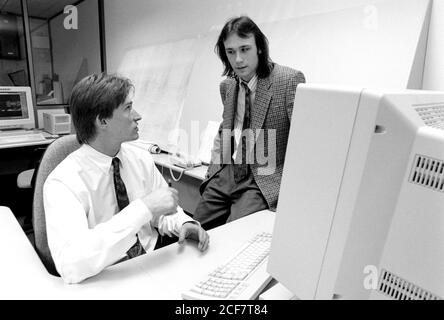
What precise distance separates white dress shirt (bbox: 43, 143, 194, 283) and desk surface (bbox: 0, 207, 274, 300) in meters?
0.04

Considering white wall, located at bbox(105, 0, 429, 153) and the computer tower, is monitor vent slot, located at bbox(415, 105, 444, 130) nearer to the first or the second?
white wall, located at bbox(105, 0, 429, 153)

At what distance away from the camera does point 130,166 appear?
1.31 metres

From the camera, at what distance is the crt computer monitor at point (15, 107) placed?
128 inches

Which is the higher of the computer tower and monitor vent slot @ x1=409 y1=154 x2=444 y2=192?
the computer tower

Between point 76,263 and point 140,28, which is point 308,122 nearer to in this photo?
point 76,263

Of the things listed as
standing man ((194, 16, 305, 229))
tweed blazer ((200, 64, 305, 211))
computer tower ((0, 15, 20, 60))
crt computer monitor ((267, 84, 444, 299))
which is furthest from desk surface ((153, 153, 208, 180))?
computer tower ((0, 15, 20, 60))

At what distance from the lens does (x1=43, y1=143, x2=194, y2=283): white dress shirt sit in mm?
854

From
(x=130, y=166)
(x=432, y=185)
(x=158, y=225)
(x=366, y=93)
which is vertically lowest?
(x=158, y=225)

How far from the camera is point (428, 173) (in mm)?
513

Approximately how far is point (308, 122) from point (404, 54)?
1.28 m

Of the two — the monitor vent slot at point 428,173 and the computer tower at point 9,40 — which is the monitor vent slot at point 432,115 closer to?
the monitor vent slot at point 428,173

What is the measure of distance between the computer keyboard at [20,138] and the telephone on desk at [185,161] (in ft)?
Result: 5.06
